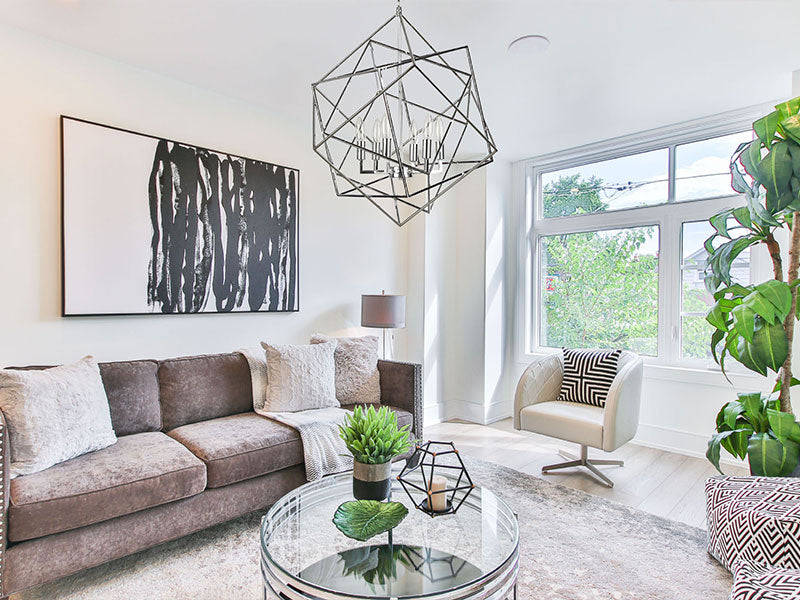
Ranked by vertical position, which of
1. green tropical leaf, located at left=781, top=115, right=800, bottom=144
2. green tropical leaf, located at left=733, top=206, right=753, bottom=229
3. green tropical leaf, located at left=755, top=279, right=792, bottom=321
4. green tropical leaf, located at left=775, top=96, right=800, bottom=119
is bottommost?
green tropical leaf, located at left=755, top=279, right=792, bottom=321

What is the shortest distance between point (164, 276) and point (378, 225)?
6.46 feet

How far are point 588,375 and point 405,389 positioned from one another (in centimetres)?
135

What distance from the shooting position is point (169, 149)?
2979mm

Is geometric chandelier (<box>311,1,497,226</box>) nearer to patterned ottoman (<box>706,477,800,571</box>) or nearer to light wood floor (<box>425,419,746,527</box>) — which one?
patterned ottoman (<box>706,477,800,571</box>)

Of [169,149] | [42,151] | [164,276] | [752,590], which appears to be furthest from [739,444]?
[42,151]

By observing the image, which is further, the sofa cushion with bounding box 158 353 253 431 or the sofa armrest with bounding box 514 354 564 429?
the sofa armrest with bounding box 514 354 564 429

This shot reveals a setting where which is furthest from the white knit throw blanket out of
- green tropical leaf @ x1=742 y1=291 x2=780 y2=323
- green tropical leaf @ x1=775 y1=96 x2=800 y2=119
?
green tropical leaf @ x1=775 y1=96 x2=800 y2=119

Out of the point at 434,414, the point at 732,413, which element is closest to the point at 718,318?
the point at 732,413

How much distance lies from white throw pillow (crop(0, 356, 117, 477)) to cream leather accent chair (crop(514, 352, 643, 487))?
2.54 metres

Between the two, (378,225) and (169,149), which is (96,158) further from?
(378,225)

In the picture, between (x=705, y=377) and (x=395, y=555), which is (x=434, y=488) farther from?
(x=705, y=377)

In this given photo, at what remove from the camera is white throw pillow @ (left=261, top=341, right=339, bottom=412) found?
2.85 meters

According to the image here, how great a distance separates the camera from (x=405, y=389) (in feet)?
10.4

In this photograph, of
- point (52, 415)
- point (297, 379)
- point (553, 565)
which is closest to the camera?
point (52, 415)
